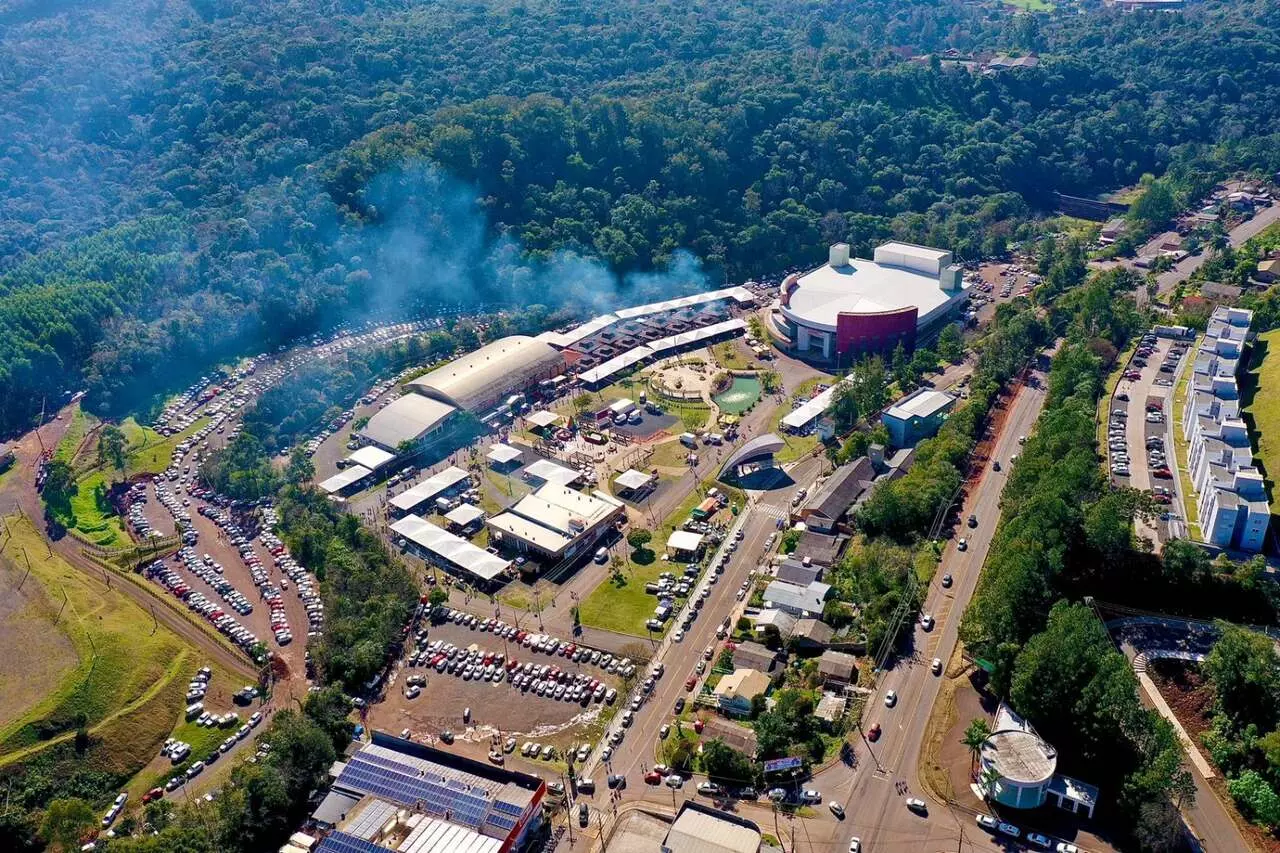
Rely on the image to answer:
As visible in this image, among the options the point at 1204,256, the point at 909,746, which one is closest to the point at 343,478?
the point at 909,746

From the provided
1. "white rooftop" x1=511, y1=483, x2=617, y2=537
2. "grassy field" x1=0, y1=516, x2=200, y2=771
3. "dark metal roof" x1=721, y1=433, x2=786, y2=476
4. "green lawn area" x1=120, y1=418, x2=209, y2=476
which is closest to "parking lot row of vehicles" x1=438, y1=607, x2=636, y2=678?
"white rooftop" x1=511, y1=483, x2=617, y2=537

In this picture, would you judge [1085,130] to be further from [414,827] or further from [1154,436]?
[414,827]

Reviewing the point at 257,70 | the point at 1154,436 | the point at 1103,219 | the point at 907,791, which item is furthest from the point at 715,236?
the point at 907,791

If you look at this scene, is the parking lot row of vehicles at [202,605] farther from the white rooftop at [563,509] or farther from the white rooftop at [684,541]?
the white rooftop at [684,541]

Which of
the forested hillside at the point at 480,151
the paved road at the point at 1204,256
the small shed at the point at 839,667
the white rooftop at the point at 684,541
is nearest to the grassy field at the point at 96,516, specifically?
the forested hillside at the point at 480,151

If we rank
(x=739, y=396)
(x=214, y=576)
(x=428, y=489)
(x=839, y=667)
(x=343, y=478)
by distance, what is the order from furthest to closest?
1. (x=739, y=396)
2. (x=343, y=478)
3. (x=428, y=489)
4. (x=214, y=576)
5. (x=839, y=667)

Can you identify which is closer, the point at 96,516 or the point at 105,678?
the point at 105,678

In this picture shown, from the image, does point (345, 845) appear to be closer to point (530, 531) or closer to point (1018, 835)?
point (530, 531)
